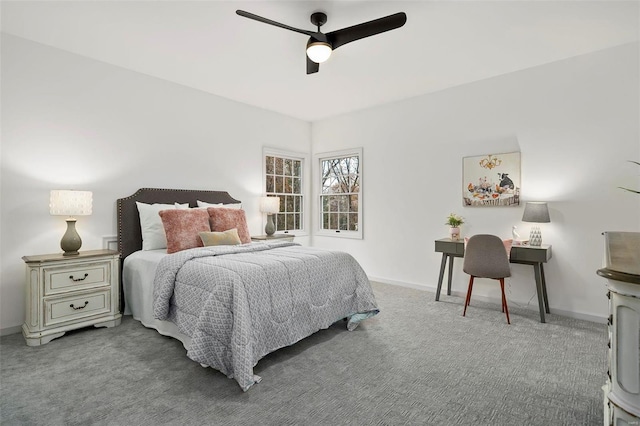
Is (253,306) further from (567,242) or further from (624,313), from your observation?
(567,242)

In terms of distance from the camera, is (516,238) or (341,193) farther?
(341,193)

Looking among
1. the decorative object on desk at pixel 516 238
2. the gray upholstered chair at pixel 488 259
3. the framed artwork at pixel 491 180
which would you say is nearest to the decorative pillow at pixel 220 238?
the gray upholstered chair at pixel 488 259

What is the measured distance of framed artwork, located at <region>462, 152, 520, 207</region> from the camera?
381 cm

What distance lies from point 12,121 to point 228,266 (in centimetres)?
250

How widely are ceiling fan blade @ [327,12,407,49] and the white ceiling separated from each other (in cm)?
24

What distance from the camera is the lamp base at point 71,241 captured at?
3.04m

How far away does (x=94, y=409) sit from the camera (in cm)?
187

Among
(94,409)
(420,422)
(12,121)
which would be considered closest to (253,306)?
(94,409)

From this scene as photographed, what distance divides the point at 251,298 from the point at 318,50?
1.96 meters

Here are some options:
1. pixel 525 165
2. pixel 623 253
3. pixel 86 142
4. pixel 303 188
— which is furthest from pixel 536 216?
pixel 86 142

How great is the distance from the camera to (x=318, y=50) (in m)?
2.61

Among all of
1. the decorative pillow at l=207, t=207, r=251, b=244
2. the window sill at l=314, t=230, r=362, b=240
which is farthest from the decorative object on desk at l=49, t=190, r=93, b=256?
the window sill at l=314, t=230, r=362, b=240

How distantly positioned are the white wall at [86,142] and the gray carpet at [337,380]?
0.99 m

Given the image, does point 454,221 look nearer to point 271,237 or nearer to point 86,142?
point 271,237
